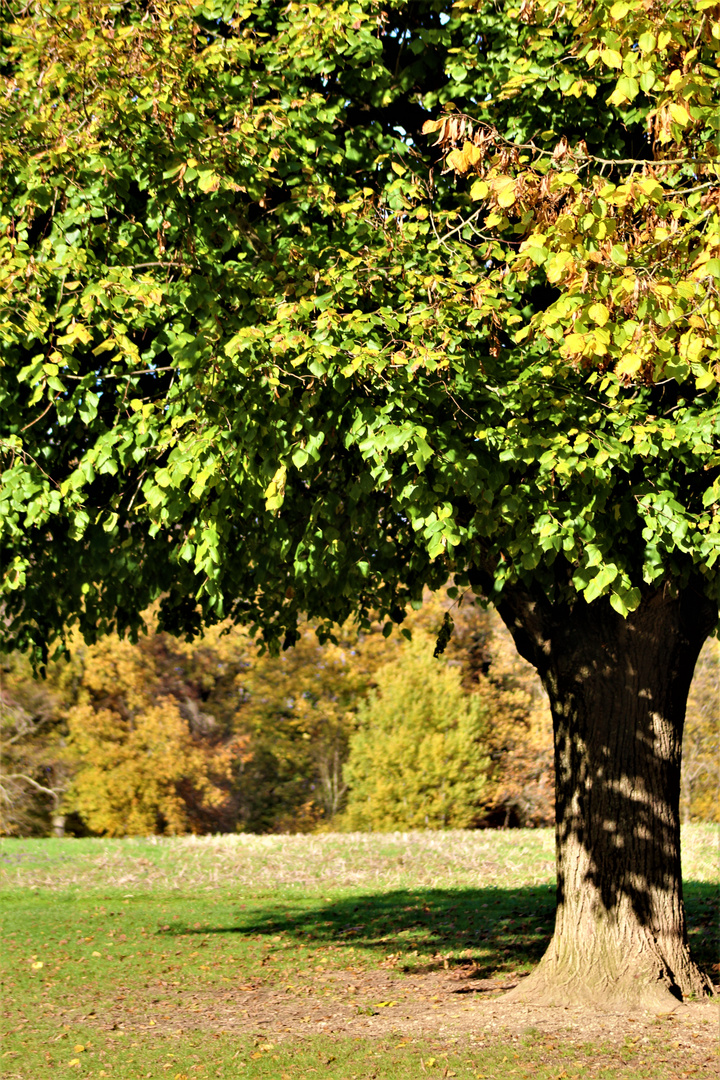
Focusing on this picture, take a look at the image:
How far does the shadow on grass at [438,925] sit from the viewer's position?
10.1m

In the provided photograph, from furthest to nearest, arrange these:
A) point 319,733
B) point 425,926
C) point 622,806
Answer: point 319,733 < point 425,926 < point 622,806

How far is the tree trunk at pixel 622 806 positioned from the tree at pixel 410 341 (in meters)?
0.02

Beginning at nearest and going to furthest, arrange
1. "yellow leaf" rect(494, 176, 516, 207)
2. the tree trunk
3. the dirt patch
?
Answer: 1. "yellow leaf" rect(494, 176, 516, 207)
2. the dirt patch
3. the tree trunk

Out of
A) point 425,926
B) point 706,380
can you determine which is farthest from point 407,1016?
point 706,380

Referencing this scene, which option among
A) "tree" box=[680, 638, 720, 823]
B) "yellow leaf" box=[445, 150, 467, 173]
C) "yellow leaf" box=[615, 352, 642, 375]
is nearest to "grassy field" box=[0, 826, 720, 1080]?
"yellow leaf" box=[615, 352, 642, 375]

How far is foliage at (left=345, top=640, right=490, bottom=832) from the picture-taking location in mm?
25609

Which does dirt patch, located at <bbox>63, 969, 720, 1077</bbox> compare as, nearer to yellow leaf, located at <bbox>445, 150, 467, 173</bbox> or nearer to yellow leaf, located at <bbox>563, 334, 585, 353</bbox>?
yellow leaf, located at <bbox>563, 334, 585, 353</bbox>

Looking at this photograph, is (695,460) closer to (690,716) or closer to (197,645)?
(690,716)

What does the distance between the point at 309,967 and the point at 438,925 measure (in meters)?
2.37

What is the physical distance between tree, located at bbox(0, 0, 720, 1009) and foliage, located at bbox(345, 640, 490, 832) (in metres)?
17.3

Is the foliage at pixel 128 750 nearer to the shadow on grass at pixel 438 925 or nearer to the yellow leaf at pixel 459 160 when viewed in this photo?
the shadow on grass at pixel 438 925

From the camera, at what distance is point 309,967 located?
32.6 ft

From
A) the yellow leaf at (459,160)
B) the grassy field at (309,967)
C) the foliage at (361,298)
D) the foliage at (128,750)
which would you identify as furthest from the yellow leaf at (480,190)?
A: the foliage at (128,750)

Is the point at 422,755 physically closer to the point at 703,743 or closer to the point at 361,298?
the point at 703,743
